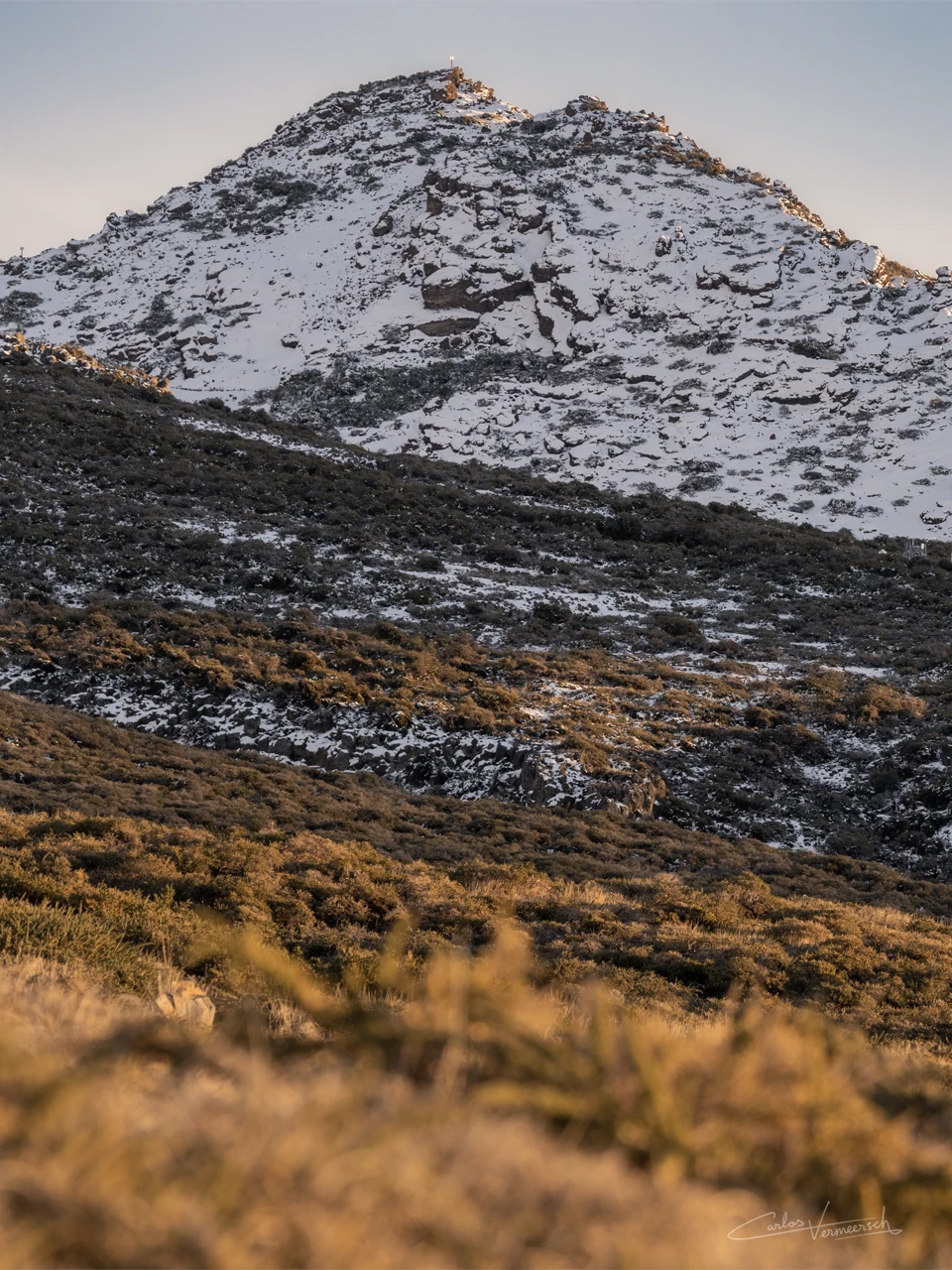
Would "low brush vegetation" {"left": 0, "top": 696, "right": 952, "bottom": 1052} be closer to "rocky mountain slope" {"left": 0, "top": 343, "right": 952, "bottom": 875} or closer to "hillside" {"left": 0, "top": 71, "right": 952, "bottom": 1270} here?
"hillside" {"left": 0, "top": 71, "right": 952, "bottom": 1270}

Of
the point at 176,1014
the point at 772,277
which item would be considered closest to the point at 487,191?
the point at 772,277

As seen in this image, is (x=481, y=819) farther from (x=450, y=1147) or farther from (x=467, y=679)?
(x=450, y=1147)

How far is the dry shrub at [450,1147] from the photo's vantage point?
1.22 m

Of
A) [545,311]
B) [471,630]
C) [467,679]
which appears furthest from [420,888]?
[545,311]

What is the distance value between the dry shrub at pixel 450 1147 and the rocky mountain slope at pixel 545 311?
48.9 metres

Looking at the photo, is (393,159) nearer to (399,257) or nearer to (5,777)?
(399,257)

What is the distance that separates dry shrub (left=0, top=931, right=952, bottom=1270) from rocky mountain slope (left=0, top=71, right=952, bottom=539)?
160 ft

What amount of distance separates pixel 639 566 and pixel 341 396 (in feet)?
134

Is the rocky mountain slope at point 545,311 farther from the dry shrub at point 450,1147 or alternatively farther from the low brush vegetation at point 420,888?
the dry shrub at point 450,1147

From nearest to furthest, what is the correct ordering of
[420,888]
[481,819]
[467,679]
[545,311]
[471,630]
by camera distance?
[420,888] < [481,819] < [467,679] < [471,630] < [545,311]

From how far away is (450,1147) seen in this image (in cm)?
152

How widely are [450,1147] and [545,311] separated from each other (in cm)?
8063

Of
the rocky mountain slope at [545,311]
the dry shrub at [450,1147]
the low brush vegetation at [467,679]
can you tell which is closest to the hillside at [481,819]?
the dry shrub at [450,1147]

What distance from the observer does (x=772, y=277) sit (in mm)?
73500
